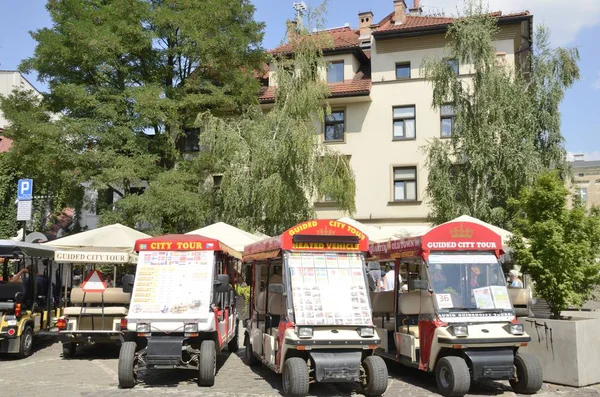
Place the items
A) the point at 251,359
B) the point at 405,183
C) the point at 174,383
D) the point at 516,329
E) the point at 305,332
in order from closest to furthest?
the point at 305,332 → the point at 516,329 → the point at 174,383 → the point at 251,359 → the point at 405,183

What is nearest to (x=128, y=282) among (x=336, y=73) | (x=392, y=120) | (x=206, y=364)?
(x=206, y=364)

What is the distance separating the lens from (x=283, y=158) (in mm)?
22719

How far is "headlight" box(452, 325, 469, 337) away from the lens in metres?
9.54

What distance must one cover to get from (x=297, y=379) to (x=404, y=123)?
2177 cm

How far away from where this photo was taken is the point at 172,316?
35.5ft

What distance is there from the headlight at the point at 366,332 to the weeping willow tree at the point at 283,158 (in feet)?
42.5

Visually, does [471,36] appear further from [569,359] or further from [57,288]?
[57,288]

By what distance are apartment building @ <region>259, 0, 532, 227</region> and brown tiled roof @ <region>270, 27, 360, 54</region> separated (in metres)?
1.38

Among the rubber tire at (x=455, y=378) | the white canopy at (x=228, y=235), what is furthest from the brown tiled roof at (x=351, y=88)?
the rubber tire at (x=455, y=378)

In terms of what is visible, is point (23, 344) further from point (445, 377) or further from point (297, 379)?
point (445, 377)

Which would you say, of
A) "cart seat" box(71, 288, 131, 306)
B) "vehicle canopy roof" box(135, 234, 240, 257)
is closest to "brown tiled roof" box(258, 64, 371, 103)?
"cart seat" box(71, 288, 131, 306)

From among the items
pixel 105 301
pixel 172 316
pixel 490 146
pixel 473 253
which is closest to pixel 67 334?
pixel 105 301

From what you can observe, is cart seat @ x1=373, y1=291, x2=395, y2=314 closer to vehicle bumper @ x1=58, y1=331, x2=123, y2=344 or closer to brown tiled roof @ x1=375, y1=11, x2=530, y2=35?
vehicle bumper @ x1=58, y1=331, x2=123, y2=344

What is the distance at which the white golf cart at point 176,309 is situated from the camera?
1015 centimetres
